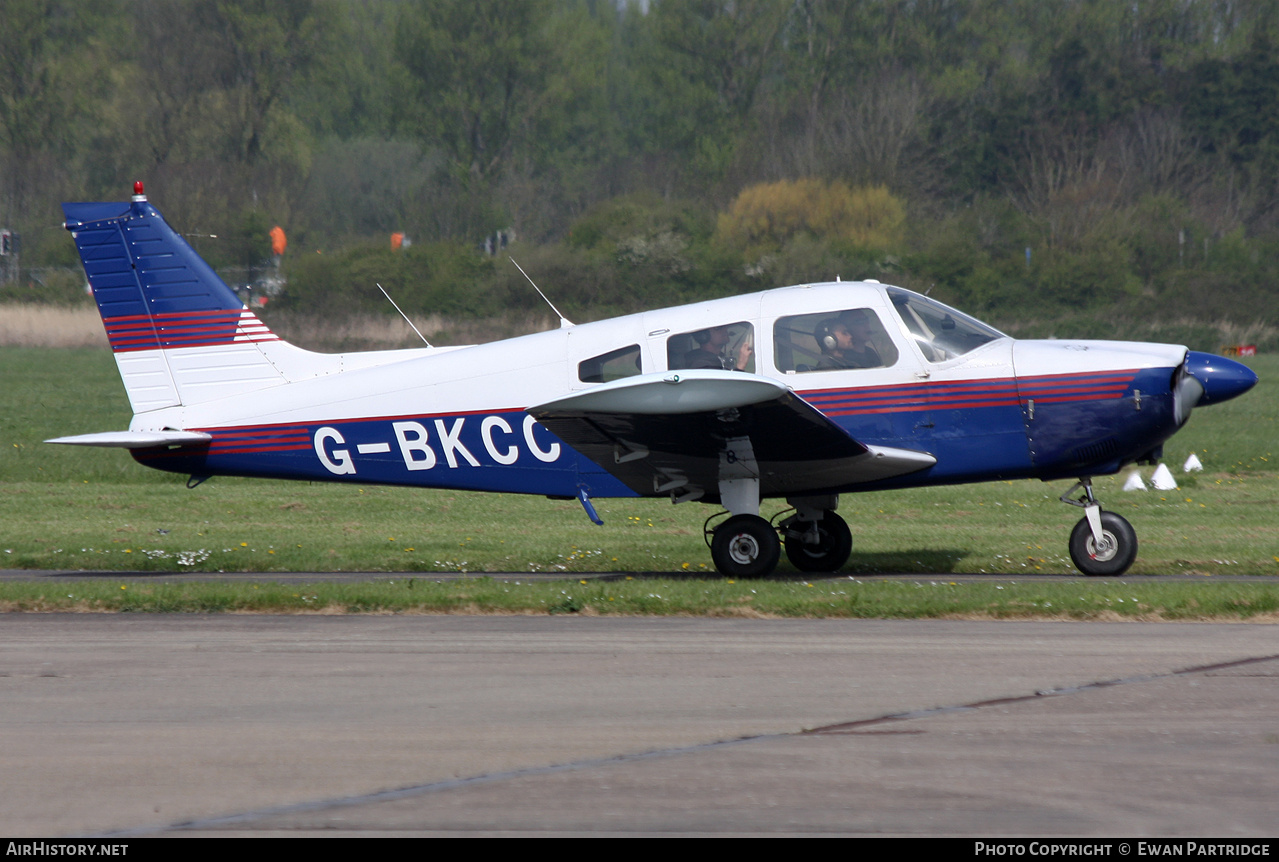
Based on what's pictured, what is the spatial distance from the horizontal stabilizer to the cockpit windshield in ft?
18.7

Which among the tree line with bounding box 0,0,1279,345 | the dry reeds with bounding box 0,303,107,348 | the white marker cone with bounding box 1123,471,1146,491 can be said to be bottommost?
the white marker cone with bounding box 1123,471,1146,491

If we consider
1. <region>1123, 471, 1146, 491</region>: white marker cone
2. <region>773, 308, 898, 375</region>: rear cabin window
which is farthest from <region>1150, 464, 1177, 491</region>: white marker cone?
<region>773, 308, 898, 375</region>: rear cabin window

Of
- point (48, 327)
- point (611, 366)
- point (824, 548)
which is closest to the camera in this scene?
point (611, 366)

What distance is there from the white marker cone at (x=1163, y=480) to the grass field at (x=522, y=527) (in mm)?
172

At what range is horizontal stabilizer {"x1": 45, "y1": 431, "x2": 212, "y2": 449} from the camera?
10.0 metres

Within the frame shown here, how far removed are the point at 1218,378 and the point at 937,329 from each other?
6.81 ft

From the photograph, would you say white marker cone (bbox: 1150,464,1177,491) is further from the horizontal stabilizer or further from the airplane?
the horizontal stabilizer

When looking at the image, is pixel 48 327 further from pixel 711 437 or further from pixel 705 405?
pixel 705 405

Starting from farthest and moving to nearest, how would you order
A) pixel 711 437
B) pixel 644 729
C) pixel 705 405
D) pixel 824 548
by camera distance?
pixel 824 548 < pixel 711 437 < pixel 705 405 < pixel 644 729

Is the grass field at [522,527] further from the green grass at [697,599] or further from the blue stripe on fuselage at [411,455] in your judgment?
the blue stripe on fuselage at [411,455]

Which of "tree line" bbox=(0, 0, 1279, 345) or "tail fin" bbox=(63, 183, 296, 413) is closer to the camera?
"tail fin" bbox=(63, 183, 296, 413)

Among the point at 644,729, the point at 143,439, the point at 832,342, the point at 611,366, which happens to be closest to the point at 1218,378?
the point at 832,342

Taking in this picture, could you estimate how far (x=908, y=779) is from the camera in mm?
4738

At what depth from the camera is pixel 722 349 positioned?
9836mm
